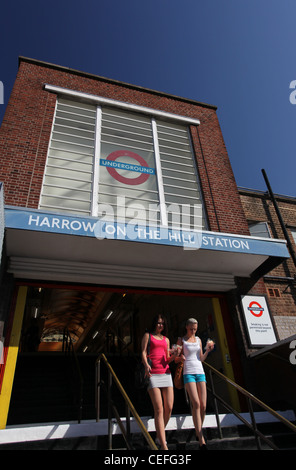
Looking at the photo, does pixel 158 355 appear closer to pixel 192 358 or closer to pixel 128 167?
pixel 192 358

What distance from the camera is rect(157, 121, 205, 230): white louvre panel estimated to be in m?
7.92

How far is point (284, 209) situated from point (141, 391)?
8.61 meters

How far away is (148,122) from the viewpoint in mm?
9617

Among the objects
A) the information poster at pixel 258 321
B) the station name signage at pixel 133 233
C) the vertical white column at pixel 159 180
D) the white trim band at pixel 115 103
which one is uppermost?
the white trim band at pixel 115 103

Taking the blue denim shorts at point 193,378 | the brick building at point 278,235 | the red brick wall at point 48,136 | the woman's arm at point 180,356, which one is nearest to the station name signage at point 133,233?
the red brick wall at point 48,136

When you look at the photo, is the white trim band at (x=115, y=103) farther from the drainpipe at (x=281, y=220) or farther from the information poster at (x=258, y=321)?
the information poster at (x=258, y=321)

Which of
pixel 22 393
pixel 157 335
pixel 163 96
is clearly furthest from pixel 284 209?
pixel 22 393

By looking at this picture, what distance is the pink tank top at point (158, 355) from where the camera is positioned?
4.18m

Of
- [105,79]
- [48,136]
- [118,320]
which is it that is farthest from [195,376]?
[118,320]

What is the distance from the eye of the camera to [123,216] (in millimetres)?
7340

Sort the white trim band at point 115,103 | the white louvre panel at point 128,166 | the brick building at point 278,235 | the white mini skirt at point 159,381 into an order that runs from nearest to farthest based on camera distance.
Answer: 1. the white mini skirt at point 159,381
2. the white louvre panel at point 128,166
3. the brick building at point 278,235
4. the white trim band at point 115,103

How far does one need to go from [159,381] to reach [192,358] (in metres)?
0.62

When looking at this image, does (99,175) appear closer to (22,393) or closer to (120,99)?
(120,99)

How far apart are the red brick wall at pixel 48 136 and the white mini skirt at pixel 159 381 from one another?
4350mm
